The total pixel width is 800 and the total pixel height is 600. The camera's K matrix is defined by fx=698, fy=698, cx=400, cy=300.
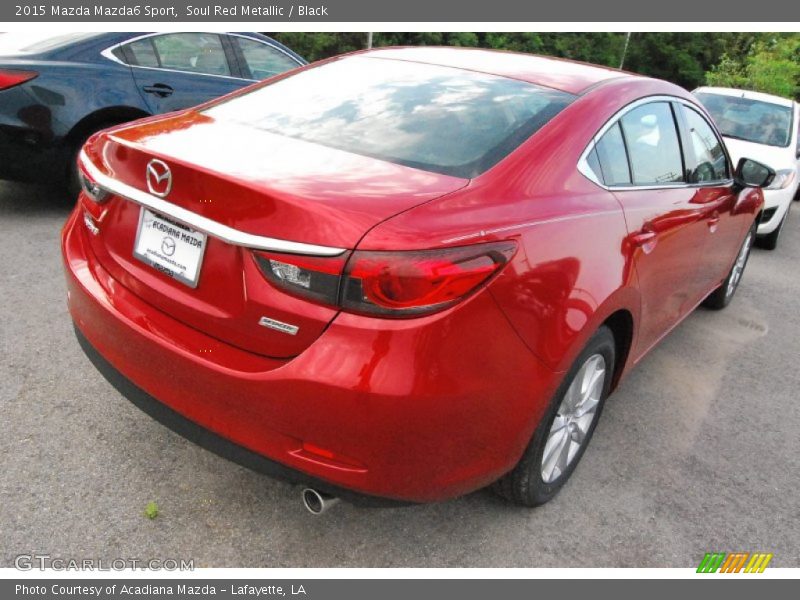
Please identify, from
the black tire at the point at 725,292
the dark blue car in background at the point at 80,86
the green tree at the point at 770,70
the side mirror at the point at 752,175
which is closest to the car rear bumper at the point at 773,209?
the black tire at the point at 725,292

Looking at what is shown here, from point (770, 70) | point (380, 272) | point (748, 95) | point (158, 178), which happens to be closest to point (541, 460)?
point (380, 272)

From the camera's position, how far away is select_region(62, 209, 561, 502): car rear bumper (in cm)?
178

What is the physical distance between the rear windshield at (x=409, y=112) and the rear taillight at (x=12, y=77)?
272 centimetres

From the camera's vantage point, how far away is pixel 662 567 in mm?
2424

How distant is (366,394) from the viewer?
1.78m

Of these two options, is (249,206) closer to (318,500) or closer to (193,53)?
(318,500)

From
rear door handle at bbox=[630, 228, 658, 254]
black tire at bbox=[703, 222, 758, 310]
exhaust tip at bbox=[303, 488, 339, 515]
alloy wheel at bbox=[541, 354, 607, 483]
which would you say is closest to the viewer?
exhaust tip at bbox=[303, 488, 339, 515]

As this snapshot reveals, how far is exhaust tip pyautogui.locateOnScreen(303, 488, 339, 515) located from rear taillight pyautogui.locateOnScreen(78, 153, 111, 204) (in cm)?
114

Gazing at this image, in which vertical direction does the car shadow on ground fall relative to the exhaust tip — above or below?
below

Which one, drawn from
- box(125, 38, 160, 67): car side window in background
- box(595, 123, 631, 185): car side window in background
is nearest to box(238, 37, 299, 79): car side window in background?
box(125, 38, 160, 67): car side window in background

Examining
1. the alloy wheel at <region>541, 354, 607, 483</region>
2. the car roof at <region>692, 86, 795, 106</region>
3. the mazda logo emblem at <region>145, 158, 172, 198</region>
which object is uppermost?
the mazda logo emblem at <region>145, 158, 172, 198</region>

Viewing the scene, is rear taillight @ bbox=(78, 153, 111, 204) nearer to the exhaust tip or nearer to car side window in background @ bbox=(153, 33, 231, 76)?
the exhaust tip

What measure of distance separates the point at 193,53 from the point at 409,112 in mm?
3968

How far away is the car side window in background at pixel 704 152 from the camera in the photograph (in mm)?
3464
